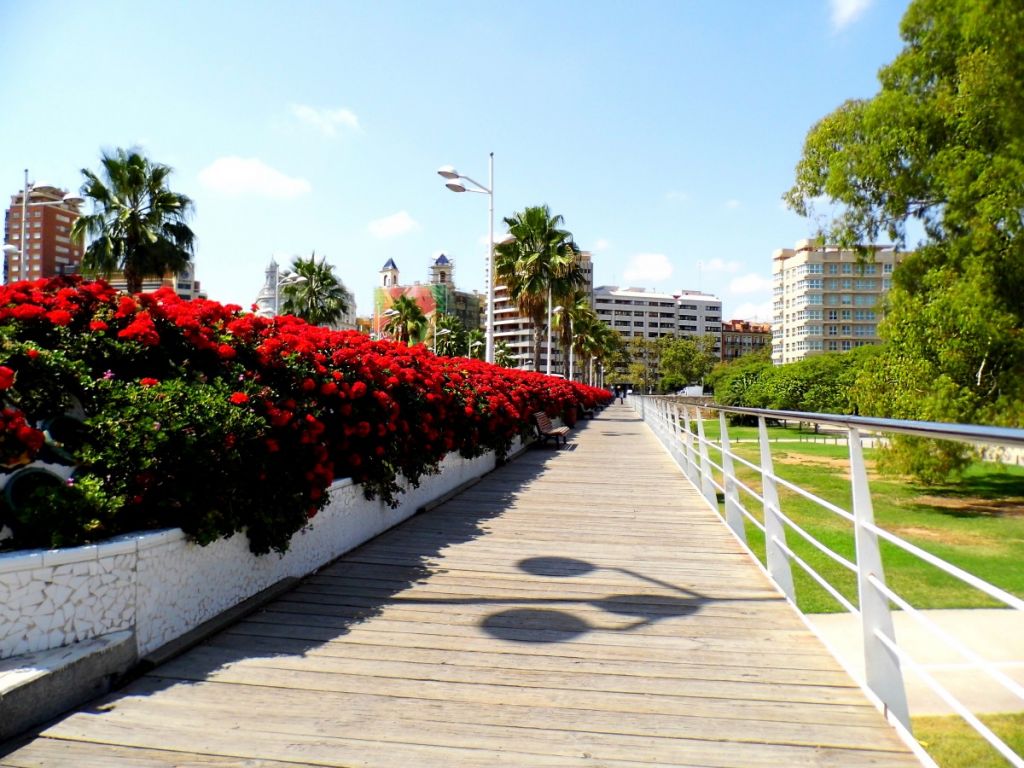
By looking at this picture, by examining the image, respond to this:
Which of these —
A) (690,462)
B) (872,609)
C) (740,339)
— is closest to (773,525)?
(872,609)

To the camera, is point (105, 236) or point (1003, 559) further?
point (105, 236)

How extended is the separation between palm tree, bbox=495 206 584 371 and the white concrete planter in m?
26.6

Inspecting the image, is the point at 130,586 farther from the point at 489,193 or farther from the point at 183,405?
Answer: the point at 489,193

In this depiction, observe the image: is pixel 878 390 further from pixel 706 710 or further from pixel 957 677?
pixel 706 710

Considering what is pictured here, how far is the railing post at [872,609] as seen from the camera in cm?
284

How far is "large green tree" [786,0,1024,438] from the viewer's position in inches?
532

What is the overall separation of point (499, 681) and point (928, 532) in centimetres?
1582

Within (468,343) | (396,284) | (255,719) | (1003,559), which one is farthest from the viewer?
(396,284)

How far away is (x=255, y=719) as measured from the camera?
9.29 feet

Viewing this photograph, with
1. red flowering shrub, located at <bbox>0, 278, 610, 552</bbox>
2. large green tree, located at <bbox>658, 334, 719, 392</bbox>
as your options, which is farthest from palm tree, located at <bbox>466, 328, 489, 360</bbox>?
red flowering shrub, located at <bbox>0, 278, 610, 552</bbox>

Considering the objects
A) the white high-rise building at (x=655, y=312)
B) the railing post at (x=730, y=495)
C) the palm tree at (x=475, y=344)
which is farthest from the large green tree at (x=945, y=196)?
the white high-rise building at (x=655, y=312)

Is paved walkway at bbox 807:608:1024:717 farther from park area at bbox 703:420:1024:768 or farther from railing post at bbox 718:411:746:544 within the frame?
railing post at bbox 718:411:746:544

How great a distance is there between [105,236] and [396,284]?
466 ft

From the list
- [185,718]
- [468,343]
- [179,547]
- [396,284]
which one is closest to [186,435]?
[179,547]
